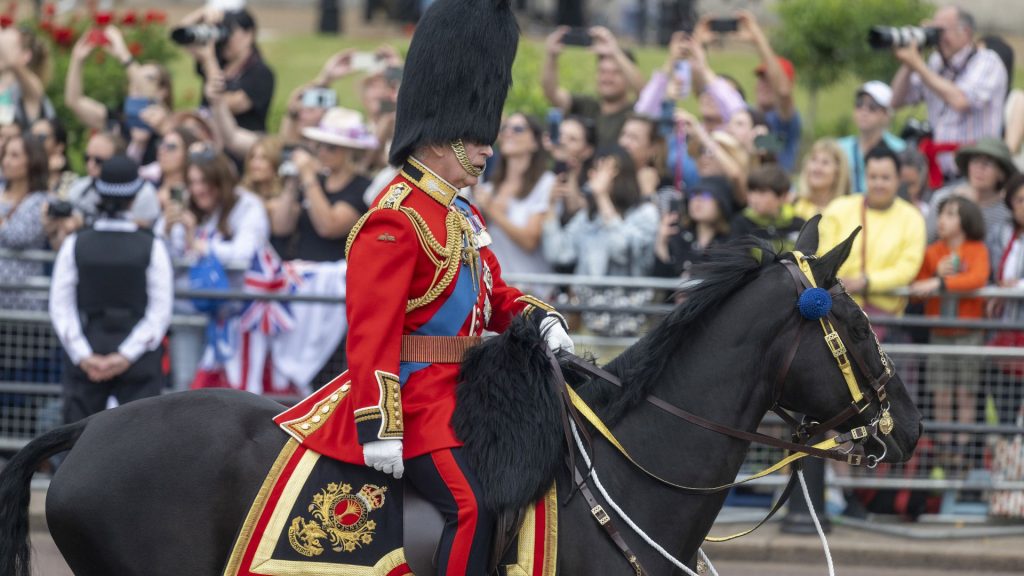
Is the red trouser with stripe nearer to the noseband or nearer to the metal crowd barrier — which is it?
the noseband

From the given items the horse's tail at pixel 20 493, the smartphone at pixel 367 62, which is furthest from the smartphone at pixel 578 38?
the horse's tail at pixel 20 493

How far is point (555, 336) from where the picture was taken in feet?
16.0

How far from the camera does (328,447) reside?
476 cm

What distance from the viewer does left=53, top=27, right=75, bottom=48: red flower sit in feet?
51.0

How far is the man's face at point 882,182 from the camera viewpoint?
29.5 feet

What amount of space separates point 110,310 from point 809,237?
4.77m

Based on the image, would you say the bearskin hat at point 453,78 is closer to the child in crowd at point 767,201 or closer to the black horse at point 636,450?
the black horse at point 636,450

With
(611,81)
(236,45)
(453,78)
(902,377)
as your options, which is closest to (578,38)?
(611,81)

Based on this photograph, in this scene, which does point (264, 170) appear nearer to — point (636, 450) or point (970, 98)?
point (970, 98)

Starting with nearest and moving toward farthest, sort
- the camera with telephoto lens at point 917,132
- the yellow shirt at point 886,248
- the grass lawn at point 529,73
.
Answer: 1. the yellow shirt at point 886,248
2. the camera with telephoto lens at point 917,132
3. the grass lawn at point 529,73

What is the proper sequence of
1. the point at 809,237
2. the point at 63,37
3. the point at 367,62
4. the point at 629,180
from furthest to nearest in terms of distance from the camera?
1. the point at 63,37
2. the point at 367,62
3. the point at 629,180
4. the point at 809,237

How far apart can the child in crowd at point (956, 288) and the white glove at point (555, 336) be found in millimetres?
4259

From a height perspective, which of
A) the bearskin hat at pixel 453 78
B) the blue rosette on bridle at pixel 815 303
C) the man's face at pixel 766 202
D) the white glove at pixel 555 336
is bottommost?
the man's face at pixel 766 202

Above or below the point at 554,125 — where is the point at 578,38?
above
